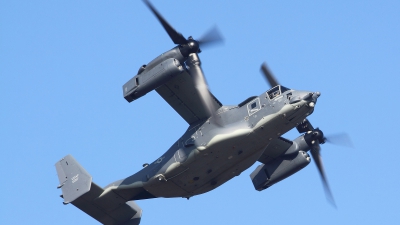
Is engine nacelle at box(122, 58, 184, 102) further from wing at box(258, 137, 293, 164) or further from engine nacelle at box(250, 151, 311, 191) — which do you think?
engine nacelle at box(250, 151, 311, 191)

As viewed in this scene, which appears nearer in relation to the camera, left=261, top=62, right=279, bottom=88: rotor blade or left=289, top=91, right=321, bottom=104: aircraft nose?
left=289, top=91, right=321, bottom=104: aircraft nose

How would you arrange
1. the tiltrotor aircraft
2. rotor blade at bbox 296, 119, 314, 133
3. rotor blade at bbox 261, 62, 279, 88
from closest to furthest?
the tiltrotor aircraft, rotor blade at bbox 261, 62, 279, 88, rotor blade at bbox 296, 119, 314, 133

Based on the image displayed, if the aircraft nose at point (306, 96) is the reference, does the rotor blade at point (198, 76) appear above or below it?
above

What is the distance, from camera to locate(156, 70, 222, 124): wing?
35.0m

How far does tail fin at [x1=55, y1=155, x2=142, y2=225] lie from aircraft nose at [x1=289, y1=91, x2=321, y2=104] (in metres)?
10.6

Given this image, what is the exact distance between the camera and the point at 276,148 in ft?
128

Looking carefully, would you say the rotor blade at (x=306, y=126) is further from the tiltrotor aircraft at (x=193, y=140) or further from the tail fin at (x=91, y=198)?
the tail fin at (x=91, y=198)

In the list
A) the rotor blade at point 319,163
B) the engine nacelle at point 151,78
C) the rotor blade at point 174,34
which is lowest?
the rotor blade at point 319,163

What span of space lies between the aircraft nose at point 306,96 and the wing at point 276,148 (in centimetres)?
584

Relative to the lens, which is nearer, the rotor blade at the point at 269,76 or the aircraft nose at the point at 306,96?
the aircraft nose at the point at 306,96

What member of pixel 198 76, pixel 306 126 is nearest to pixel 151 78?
pixel 198 76

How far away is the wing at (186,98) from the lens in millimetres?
35000

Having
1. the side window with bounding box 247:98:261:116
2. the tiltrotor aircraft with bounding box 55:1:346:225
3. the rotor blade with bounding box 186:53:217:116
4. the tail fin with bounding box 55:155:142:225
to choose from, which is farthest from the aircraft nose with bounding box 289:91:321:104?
the tail fin with bounding box 55:155:142:225

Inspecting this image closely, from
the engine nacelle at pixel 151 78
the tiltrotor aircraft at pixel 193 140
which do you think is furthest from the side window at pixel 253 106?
the engine nacelle at pixel 151 78
